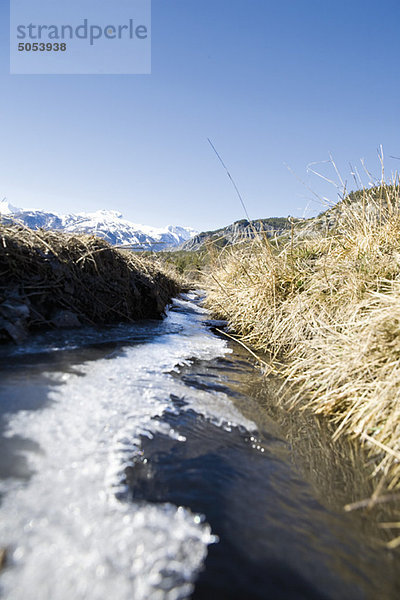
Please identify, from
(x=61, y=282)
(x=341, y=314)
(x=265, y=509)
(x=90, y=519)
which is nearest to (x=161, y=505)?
(x=90, y=519)

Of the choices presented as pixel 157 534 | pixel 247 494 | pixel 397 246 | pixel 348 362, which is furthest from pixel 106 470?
pixel 397 246

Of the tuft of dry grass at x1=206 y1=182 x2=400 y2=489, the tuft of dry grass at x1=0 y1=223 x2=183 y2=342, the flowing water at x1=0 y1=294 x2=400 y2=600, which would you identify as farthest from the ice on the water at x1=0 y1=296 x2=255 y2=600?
the tuft of dry grass at x1=0 y1=223 x2=183 y2=342

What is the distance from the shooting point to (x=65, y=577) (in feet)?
2.30

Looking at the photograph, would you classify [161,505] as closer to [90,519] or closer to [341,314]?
[90,519]

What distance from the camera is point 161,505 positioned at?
981mm

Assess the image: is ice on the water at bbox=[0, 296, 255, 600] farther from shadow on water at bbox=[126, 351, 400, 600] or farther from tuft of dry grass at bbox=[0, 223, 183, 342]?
tuft of dry grass at bbox=[0, 223, 183, 342]

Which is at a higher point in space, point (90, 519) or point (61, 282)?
point (61, 282)

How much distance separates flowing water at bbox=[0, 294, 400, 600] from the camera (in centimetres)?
74

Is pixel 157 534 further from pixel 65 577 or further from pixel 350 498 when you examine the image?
pixel 350 498

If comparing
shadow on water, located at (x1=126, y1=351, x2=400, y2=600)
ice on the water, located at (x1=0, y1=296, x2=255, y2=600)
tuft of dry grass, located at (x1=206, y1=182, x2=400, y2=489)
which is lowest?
shadow on water, located at (x1=126, y1=351, x2=400, y2=600)

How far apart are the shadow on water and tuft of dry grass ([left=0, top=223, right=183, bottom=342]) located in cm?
181

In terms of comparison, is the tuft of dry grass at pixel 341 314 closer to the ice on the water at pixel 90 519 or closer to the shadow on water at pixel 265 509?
the shadow on water at pixel 265 509

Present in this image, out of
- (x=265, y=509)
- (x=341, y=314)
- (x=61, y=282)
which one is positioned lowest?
(x=265, y=509)

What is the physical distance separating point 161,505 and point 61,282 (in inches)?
103
